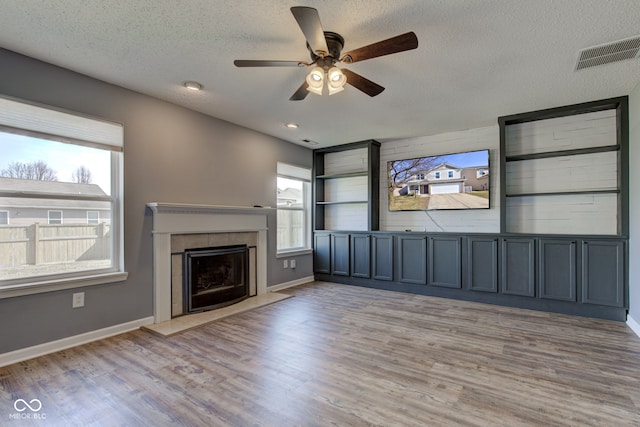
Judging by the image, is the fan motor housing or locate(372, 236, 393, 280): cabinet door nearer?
the fan motor housing

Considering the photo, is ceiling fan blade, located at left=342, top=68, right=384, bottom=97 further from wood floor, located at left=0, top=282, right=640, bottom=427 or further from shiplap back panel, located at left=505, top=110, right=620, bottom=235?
shiplap back panel, located at left=505, top=110, right=620, bottom=235

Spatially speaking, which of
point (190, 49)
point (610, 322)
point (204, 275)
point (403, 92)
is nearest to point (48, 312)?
point (204, 275)

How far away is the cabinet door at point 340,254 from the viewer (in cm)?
553

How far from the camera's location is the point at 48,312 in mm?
2707

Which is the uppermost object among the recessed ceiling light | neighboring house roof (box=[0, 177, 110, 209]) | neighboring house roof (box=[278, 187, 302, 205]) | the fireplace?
the recessed ceiling light

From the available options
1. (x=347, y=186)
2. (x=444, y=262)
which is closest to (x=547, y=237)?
(x=444, y=262)

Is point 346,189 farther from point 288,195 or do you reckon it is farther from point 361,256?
point 361,256

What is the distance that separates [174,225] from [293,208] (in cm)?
238

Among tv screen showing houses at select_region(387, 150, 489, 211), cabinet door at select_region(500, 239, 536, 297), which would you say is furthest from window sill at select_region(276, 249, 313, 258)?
cabinet door at select_region(500, 239, 536, 297)

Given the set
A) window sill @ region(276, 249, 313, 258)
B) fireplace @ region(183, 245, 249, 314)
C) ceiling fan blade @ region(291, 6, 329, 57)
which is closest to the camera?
ceiling fan blade @ region(291, 6, 329, 57)

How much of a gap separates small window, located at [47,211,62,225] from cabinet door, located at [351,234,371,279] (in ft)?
12.9

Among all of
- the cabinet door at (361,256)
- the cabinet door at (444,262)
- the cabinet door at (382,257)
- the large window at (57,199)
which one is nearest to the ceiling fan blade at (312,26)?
the large window at (57,199)

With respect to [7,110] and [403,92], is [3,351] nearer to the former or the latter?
[7,110]

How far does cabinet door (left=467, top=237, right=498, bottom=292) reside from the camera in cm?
424
